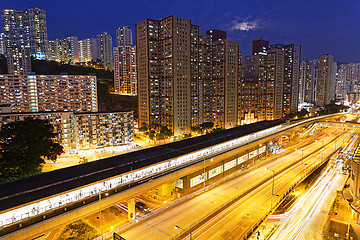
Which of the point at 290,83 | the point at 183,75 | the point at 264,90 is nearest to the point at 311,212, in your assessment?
the point at 183,75

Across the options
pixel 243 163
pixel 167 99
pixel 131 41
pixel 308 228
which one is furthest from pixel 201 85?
pixel 131 41

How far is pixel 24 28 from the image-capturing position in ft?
429

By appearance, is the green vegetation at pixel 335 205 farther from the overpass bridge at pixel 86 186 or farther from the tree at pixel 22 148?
the tree at pixel 22 148

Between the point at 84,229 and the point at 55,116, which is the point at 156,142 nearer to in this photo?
the point at 55,116

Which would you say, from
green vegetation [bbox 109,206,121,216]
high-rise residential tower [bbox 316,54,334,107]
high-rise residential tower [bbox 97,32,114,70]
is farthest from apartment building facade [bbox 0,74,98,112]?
high-rise residential tower [bbox 316,54,334,107]

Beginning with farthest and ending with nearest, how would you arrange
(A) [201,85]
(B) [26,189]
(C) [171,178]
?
(A) [201,85] < (C) [171,178] < (B) [26,189]

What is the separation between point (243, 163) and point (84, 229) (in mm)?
33308

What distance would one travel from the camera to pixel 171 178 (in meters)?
31.1

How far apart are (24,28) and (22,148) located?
13022 centimetres

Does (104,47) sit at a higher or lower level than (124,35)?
lower

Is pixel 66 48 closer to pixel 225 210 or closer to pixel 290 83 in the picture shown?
pixel 290 83

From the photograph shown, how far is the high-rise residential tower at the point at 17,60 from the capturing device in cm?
8931

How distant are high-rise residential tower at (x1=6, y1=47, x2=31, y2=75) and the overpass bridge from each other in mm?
85664

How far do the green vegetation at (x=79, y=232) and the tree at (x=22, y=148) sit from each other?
13.3m
